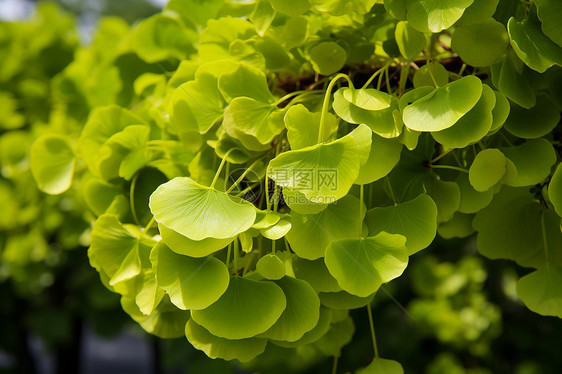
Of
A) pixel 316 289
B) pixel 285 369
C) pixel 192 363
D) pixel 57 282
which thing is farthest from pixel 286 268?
pixel 57 282

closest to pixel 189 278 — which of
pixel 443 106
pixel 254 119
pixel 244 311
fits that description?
pixel 244 311

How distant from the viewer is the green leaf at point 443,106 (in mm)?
408

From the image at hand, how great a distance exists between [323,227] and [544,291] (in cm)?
23

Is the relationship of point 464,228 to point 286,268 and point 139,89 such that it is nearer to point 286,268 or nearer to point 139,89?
point 286,268

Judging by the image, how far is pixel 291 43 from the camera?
53 cm

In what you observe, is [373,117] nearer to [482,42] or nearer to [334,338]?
[482,42]

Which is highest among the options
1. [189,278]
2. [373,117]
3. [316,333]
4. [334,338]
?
[373,117]

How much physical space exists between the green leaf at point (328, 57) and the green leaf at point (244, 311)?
0.73ft

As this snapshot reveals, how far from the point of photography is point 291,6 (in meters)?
0.46

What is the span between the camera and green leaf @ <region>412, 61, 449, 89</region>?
19.1 inches

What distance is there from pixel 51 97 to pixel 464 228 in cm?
118

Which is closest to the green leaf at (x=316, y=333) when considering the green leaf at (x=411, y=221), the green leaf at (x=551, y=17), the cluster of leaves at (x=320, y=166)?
the cluster of leaves at (x=320, y=166)

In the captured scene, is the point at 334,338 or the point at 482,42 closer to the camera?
the point at 482,42

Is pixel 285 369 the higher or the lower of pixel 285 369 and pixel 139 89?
the lower
